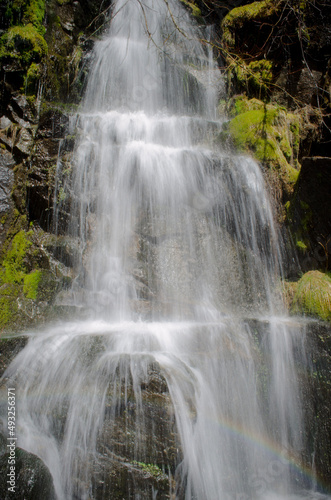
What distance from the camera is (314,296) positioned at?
14.4 ft

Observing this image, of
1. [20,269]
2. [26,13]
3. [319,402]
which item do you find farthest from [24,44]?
[319,402]

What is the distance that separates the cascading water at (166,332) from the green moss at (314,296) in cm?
35

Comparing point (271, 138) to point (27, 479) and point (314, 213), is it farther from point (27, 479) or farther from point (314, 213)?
point (27, 479)

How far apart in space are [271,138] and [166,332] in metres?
4.27

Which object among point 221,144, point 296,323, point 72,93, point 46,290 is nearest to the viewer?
point 296,323

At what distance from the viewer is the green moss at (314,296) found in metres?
4.23

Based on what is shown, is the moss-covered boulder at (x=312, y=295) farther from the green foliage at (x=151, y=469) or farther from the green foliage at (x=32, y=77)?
the green foliage at (x=32, y=77)

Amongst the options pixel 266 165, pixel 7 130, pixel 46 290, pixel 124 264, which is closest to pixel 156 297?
pixel 124 264

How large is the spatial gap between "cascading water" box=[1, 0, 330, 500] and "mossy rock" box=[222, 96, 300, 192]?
453 mm

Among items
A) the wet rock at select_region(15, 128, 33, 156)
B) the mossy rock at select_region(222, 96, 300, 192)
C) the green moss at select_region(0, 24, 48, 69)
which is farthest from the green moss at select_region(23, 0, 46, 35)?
the mossy rock at select_region(222, 96, 300, 192)

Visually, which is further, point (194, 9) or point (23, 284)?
point (194, 9)

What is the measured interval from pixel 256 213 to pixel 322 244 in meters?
1.24

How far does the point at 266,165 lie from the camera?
5582 millimetres

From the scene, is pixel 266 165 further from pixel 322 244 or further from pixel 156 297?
pixel 156 297
